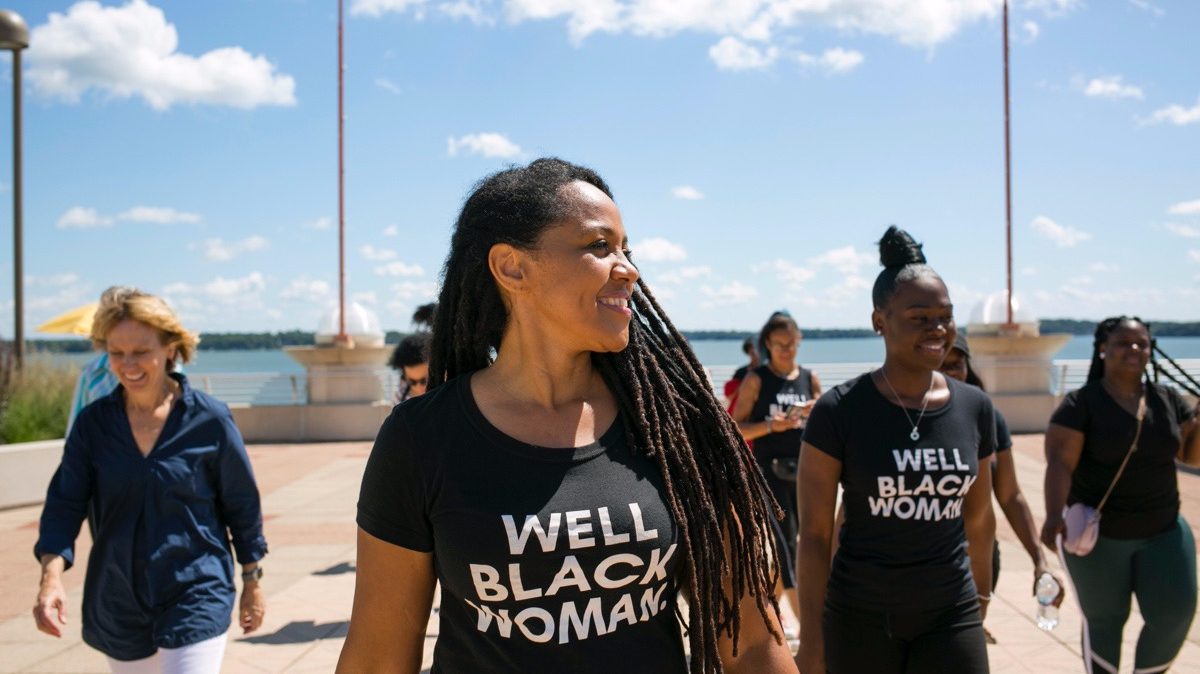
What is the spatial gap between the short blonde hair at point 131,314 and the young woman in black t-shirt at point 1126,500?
3.74 m

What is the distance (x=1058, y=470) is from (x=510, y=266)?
330cm

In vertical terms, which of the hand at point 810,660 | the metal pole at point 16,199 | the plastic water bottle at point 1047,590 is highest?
the metal pole at point 16,199

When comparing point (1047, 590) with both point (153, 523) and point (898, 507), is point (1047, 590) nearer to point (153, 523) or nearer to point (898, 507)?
point (898, 507)

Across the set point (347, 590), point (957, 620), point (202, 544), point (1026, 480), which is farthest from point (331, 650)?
point (1026, 480)

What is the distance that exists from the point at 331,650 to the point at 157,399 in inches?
97.1

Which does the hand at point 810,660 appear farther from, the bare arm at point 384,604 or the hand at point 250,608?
the hand at point 250,608

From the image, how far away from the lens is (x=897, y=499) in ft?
10.6

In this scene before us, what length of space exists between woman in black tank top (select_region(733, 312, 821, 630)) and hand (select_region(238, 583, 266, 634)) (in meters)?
3.00

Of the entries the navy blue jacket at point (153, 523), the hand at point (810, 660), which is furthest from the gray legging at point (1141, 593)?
the navy blue jacket at point (153, 523)

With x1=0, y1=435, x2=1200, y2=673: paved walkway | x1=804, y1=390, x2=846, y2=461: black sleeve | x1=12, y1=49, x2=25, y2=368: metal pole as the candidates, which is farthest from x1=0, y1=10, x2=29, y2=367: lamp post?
x1=804, y1=390, x2=846, y2=461: black sleeve

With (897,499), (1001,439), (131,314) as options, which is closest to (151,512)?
(131,314)

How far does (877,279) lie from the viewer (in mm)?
3676

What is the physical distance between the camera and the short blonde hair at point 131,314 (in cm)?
360

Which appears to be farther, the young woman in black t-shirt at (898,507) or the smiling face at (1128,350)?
the smiling face at (1128,350)
